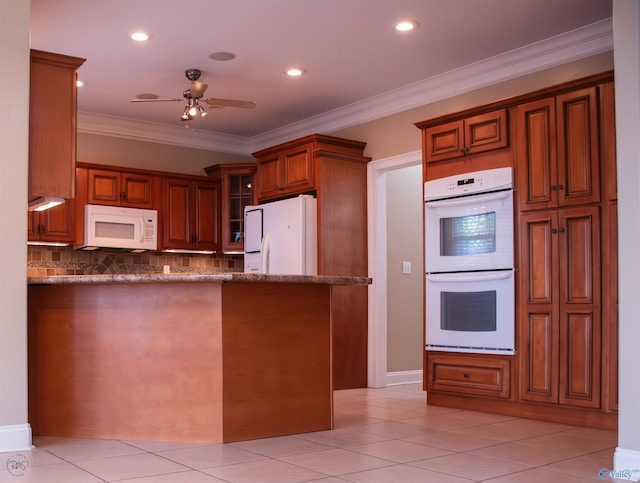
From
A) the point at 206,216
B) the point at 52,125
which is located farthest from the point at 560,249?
the point at 206,216

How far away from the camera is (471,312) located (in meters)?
4.79

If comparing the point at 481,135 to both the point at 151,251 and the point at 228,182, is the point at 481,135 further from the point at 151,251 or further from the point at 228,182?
the point at 151,251

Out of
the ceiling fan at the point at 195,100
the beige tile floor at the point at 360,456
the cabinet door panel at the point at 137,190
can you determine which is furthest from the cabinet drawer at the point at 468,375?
the cabinet door panel at the point at 137,190

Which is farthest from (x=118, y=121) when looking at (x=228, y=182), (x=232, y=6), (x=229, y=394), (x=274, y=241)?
(x=229, y=394)

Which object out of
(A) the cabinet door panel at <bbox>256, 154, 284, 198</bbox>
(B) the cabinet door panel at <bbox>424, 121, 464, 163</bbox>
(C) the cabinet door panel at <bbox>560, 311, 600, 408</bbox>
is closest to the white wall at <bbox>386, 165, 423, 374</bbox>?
(A) the cabinet door panel at <bbox>256, 154, 284, 198</bbox>

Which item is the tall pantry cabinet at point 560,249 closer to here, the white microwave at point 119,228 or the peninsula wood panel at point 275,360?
the peninsula wood panel at point 275,360

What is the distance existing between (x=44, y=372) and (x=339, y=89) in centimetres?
349

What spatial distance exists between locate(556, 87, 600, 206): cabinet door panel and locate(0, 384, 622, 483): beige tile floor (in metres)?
1.39

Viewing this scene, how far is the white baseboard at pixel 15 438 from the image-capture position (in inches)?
137

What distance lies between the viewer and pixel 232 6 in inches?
175

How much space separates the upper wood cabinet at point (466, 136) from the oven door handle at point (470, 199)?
31 cm

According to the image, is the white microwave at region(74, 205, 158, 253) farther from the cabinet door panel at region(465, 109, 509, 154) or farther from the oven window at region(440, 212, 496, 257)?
the cabinet door panel at region(465, 109, 509, 154)

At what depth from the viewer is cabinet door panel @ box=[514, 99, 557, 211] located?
4438mm

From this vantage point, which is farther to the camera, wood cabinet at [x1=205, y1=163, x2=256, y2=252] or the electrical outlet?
wood cabinet at [x1=205, y1=163, x2=256, y2=252]
